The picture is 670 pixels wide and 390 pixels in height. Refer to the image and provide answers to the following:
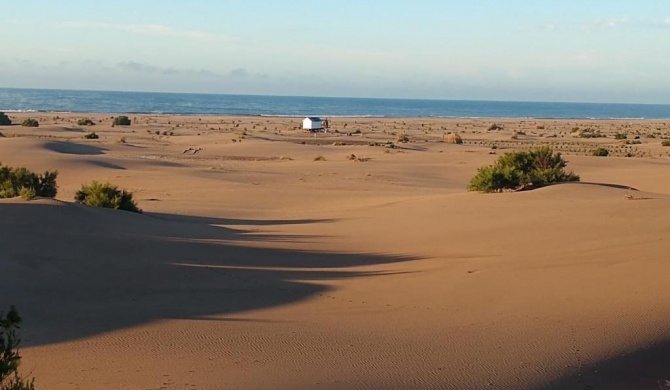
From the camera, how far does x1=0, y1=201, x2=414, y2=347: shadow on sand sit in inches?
412

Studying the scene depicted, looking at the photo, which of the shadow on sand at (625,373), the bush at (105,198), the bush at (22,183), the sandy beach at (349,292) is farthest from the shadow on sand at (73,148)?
the shadow on sand at (625,373)

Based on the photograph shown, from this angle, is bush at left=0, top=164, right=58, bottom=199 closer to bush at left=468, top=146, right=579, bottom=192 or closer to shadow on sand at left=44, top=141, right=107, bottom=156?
bush at left=468, top=146, right=579, bottom=192

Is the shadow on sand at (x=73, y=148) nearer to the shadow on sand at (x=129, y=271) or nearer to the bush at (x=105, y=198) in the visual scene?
the bush at (x=105, y=198)

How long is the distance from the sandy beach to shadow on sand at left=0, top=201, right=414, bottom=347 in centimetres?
4

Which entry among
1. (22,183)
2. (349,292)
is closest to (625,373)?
(349,292)

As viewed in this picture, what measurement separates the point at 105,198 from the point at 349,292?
34.2 feet

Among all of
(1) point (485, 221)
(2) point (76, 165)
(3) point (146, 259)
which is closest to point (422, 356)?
(3) point (146, 259)

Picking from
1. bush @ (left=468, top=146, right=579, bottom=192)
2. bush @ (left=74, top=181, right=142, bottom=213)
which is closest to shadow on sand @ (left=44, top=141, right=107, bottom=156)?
bush @ (left=74, top=181, right=142, bottom=213)

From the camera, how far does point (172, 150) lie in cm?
4891

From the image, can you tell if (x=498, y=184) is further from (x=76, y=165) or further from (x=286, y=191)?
(x=76, y=165)

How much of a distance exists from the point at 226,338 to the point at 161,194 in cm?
2011

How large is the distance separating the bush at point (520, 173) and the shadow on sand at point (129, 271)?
7.76m

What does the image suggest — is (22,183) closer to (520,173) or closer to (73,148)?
(520,173)

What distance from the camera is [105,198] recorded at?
69.3 ft
